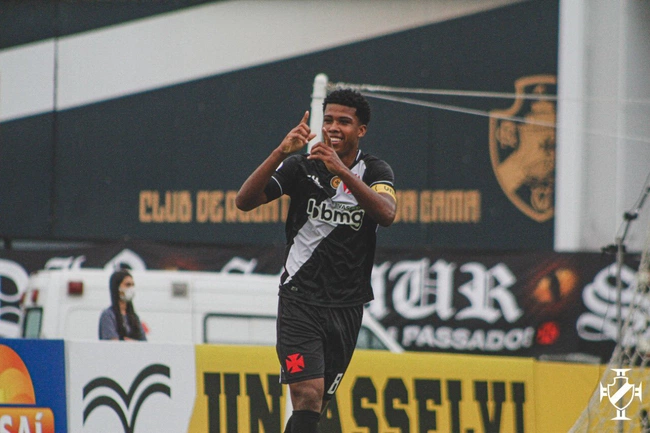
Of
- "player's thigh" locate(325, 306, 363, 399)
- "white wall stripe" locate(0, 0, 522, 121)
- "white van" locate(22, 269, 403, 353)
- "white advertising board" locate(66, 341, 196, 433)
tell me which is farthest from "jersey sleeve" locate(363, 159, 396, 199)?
"white wall stripe" locate(0, 0, 522, 121)

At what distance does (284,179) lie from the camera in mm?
5375

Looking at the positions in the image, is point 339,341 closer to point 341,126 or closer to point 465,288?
point 341,126

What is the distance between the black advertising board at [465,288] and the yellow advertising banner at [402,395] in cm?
594

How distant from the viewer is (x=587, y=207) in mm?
14453

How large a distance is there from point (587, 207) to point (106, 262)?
6.26m

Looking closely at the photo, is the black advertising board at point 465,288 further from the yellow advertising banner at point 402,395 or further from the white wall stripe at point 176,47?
the yellow advertising banner at point 402,395

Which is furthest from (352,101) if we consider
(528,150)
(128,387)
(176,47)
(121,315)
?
(176,47)

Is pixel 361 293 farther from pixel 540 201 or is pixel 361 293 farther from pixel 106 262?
pixel 540 201

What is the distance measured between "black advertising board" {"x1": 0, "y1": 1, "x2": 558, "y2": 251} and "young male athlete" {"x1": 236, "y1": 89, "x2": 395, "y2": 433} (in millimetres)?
9071

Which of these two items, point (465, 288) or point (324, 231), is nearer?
point (324, 231)

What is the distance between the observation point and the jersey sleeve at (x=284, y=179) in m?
5.31

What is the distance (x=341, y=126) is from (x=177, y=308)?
16.0ft

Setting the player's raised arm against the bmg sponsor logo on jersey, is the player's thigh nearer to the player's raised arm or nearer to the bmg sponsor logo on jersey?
the bmg sponsor logo on jersey

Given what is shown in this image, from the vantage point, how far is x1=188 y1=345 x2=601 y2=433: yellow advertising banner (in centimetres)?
734
